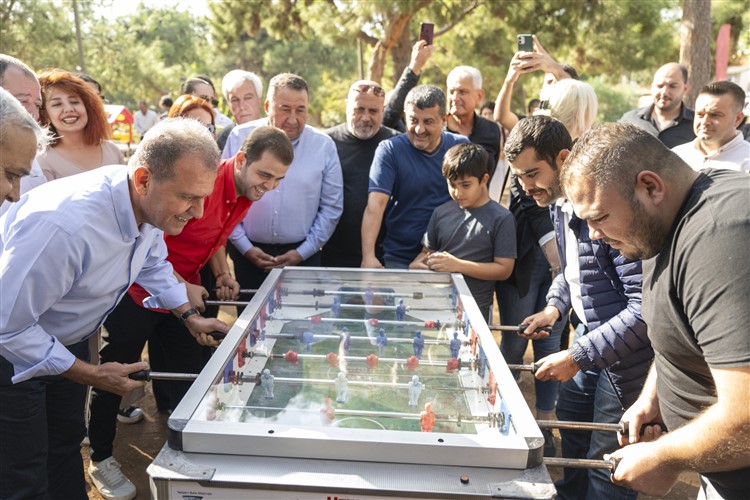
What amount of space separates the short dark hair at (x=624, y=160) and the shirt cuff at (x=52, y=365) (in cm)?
167

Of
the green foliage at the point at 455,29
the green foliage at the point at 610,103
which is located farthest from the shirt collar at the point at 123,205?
the green foliage at the point at 610,103

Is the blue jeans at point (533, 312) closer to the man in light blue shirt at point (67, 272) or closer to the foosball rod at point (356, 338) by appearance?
the foosball rod at point (356, 338)

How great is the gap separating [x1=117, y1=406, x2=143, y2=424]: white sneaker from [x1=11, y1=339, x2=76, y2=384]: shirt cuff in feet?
6.54

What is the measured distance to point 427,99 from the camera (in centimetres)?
344

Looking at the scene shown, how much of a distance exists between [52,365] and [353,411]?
97 centimetres

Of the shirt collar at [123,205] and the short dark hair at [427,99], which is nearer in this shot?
the shirt collar at [123,205]

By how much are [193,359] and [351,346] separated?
1.35m

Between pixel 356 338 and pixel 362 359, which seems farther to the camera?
pixel 356 338

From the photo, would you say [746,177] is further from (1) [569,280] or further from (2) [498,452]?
(1) [569,280]

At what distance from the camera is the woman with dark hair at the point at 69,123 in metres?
3.06

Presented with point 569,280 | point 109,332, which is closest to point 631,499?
point 569,280

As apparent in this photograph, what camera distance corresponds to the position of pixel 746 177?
1.42 m

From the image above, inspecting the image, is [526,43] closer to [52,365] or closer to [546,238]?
[546,238]

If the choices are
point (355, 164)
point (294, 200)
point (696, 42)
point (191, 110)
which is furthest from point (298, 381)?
point (696, 42)
